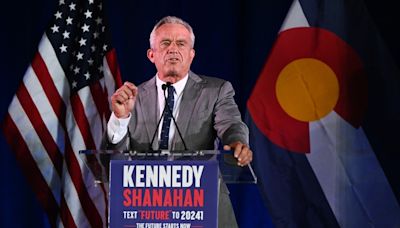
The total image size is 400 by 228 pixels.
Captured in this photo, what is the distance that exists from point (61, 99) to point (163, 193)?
6.20ft

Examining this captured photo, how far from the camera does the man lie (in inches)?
105

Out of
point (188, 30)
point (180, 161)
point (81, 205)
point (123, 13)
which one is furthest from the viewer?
point (123, 13)

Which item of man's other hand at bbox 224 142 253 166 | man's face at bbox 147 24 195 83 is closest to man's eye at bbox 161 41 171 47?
man's face at bbox 147 24 195 83

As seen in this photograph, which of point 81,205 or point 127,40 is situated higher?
point 127,40

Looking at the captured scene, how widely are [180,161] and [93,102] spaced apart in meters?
1.79

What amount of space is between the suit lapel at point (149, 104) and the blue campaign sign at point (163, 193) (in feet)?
2.15

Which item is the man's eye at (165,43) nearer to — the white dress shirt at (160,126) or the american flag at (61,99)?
the white dress shirt at (160,126)

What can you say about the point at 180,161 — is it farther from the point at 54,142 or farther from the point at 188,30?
the point at 54,142

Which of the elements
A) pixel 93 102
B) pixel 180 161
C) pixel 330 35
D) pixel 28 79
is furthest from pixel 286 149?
pixel 180 161

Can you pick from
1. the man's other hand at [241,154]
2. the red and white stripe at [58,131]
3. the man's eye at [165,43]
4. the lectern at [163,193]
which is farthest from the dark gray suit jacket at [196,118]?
the red and white stripe at [58,131]

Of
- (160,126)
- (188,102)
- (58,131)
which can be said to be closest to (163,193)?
(160,126)

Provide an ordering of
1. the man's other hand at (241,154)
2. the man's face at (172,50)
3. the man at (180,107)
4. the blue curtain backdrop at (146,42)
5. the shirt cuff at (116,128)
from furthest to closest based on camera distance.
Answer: the blue curtain backdrop at (146,42) → the man's face at (172,50) → the man at (180,107) → the shirt cuff at (116,128) → the man's other hand at (241,154)

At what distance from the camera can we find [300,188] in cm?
382

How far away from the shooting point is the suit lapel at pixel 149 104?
2764 millimetres
